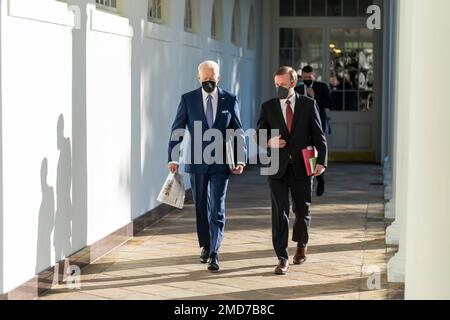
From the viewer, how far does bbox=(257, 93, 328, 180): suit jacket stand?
7.68m

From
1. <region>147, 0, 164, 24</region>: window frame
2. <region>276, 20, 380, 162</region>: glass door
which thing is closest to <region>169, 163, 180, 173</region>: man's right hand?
<region>147, 0, 164, 24</region>: window frame

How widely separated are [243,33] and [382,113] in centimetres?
344

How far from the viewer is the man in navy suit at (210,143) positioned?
25.8 ft

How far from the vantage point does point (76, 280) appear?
7.43 metres

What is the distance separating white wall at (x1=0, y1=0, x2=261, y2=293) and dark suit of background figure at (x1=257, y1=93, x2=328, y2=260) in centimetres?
157

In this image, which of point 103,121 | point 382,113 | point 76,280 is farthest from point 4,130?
point 382,113

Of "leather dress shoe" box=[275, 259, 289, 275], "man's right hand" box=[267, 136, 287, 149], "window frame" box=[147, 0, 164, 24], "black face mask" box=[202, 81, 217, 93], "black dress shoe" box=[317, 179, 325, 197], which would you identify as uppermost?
"window frame" box=[147, 0, 164, 24]

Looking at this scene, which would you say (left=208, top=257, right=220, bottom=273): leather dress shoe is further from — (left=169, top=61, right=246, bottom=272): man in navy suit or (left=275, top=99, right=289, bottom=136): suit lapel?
(left=275, top=99, right=289, bottom=136): suit lapel

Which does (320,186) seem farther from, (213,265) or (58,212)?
(58,212)

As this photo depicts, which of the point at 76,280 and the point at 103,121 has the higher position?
the point at 103,121

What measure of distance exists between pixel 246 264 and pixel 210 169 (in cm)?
97

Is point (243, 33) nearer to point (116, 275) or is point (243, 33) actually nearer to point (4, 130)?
point (116, 275)

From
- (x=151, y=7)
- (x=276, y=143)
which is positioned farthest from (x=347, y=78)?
(x=276, y=143)

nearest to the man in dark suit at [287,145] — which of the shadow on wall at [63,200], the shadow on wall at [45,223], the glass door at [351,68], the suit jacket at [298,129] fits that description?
the suit jacket at [298,129]
